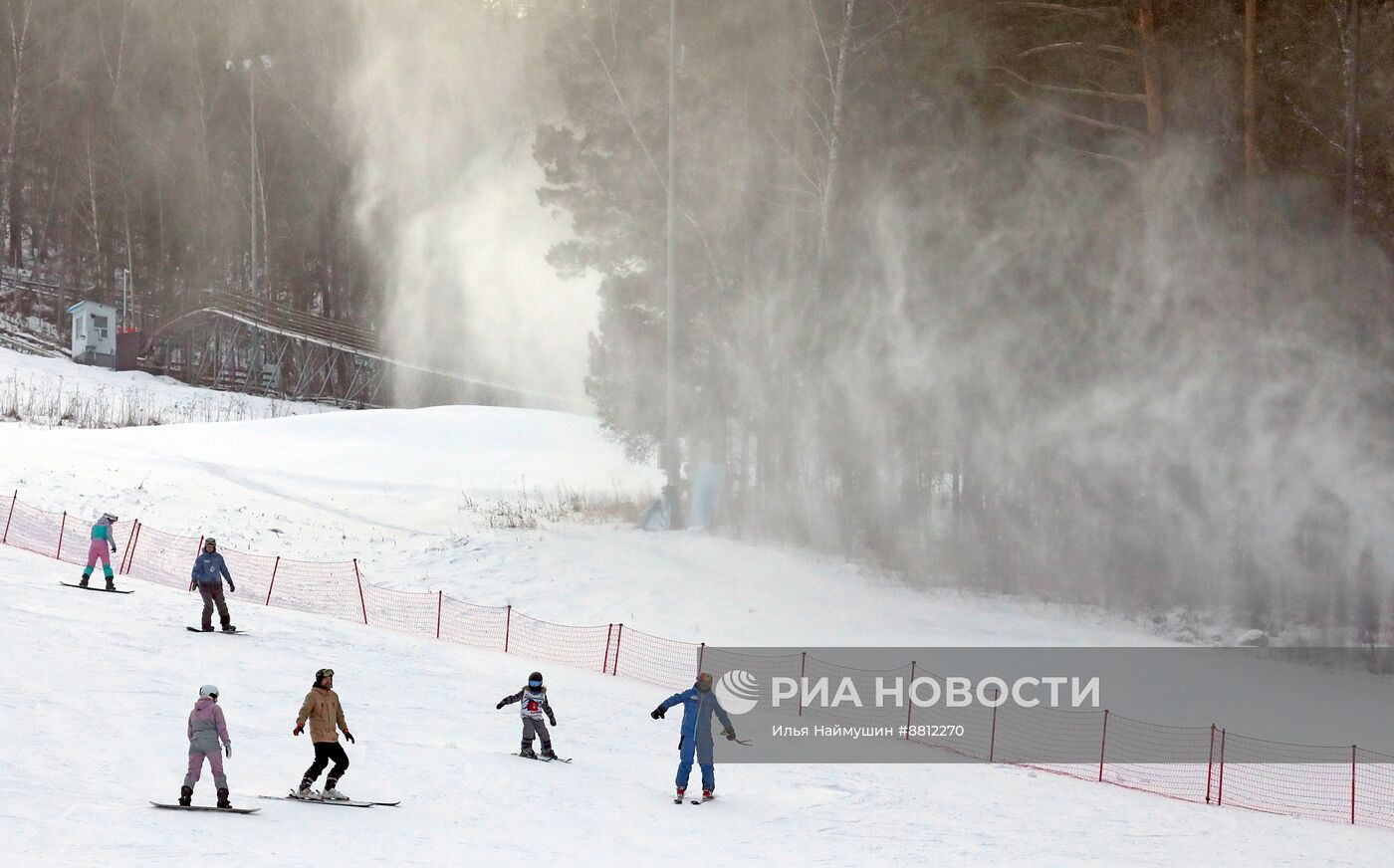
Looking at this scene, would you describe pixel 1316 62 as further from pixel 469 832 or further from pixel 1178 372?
pixel 469 832

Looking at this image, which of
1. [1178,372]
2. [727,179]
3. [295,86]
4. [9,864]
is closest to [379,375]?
[295,86]

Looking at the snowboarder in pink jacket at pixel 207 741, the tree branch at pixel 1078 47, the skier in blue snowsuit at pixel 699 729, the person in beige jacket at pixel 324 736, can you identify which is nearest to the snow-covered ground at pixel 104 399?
the tree branch at pixel 1078 47

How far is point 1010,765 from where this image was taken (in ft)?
51.5

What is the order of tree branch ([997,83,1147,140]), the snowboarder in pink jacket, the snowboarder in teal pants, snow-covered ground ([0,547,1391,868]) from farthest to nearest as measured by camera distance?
tree branch ([997,83,1147,140]) → the snowboarder in teal pants → the snowboarder in pink jacket → snow-covered ground ([0,547,1391,868])

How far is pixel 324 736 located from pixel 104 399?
37.0m

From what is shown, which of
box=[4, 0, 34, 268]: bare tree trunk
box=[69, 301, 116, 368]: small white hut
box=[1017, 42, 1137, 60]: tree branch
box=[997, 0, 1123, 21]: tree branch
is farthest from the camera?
box=[4, 0, 34, 268]: bare tree trunk

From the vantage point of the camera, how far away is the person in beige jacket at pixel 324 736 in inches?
432

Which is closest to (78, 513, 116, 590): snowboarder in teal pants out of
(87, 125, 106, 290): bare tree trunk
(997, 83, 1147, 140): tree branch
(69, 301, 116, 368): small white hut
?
(997, 83, 1147, 140): tree branch

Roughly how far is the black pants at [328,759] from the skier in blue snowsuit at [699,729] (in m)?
2.85

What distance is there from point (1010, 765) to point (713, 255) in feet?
59.1

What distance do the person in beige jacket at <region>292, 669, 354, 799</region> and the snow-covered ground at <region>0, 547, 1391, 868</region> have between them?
0.28m

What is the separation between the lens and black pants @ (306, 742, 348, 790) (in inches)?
433

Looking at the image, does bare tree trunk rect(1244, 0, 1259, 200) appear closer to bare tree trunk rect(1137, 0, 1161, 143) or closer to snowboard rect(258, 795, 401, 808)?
bare tree trunk rect(1137, 0, 1161, 143)

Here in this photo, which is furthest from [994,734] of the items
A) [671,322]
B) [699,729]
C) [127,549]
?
[127,549]
